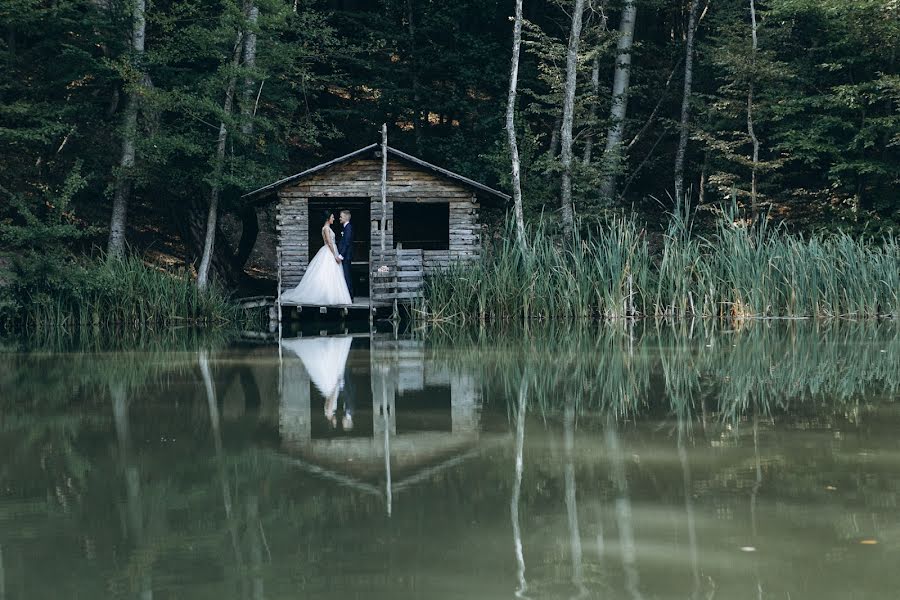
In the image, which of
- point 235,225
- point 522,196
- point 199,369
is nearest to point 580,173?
point 522,196

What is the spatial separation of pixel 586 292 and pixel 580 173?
6852 millimetres

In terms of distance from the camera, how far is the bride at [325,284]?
2203 centimetres

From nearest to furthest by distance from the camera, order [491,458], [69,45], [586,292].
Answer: [491,458] → [586,292] → [69,45]

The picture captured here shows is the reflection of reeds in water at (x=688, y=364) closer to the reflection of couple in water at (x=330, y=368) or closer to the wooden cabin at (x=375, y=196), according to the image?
the reflection of couple in water at (x=330, y=368)

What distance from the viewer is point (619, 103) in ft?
92.9

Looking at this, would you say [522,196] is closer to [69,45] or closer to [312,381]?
[69,45]

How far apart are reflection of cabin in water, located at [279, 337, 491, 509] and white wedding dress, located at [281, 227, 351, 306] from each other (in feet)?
33.2

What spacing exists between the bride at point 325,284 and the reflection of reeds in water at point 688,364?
4.93 meters

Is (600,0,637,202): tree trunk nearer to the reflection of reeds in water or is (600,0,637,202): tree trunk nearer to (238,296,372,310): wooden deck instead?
(238,296,372,310): wooden deck

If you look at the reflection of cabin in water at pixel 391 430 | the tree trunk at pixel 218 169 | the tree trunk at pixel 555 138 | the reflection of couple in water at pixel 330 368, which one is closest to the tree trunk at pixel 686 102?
the tree trunk at pixel 555 138

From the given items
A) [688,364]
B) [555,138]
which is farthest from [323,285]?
[688,364]

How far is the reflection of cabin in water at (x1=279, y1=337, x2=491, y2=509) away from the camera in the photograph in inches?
251

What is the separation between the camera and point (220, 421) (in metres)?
8.29

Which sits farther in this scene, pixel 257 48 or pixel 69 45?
pixel 257 48
